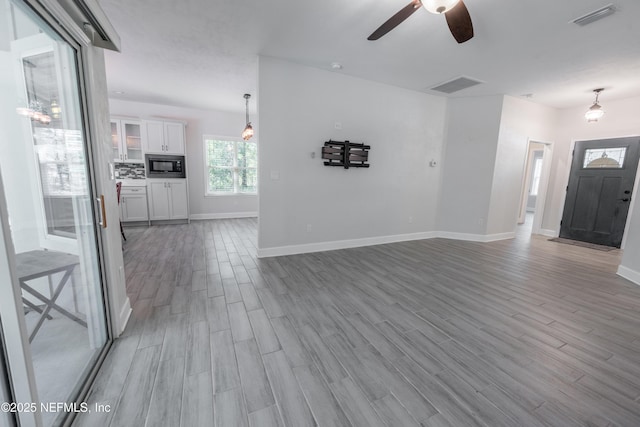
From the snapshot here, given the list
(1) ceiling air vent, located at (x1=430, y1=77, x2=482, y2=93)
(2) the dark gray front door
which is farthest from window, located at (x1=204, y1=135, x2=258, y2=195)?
(2) the dark gray front door

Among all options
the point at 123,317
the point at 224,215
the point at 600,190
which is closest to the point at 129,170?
the point at 224,215

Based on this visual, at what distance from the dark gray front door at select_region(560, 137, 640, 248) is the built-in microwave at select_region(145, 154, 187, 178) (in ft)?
29.5

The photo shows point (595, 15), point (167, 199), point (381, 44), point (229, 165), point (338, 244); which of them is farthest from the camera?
point (229, 165)

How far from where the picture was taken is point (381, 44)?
295 cm

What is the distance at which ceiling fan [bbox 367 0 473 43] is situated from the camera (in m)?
1.65

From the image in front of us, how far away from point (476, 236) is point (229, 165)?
6.33 metres

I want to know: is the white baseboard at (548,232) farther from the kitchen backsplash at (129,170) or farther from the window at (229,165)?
the kitchen backsplash at (129,170)

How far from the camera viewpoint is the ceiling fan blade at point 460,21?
1848mm

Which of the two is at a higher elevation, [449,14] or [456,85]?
[456,85]

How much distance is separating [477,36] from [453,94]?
2.23m

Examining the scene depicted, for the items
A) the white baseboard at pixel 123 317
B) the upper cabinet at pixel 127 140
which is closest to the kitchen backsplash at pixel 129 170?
the upper cabinet at pixel 127 140

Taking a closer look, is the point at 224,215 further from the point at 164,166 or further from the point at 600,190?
the point at 600,190

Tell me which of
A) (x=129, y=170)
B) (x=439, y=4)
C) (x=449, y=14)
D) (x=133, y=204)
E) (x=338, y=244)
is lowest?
(x=338, y=244)

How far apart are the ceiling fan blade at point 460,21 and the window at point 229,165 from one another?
5.17 metres
